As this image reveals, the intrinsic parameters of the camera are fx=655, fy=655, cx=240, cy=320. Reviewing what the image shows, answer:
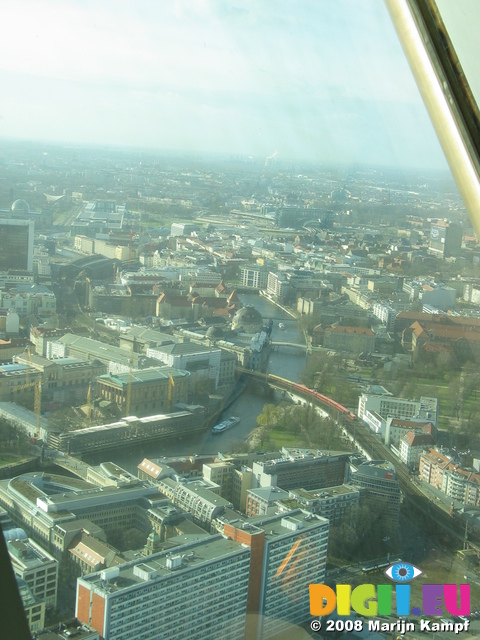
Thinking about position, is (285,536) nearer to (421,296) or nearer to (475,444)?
(475,444)

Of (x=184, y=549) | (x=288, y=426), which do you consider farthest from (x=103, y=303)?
(x=184, y=549)

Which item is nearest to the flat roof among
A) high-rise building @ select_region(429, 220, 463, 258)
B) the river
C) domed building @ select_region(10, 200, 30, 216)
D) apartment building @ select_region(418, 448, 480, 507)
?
the river

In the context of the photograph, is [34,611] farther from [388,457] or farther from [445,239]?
[445,239]

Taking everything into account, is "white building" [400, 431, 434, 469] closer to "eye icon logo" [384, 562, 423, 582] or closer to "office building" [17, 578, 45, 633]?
"eye icon logo" [384, 562, 423, 582]

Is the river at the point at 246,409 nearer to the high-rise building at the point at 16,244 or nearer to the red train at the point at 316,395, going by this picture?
the red train at the point at 316,395

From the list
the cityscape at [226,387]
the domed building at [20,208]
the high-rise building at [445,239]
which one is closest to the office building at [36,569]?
the cityscape at [226,387]

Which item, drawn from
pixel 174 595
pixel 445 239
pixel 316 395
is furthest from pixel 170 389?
pixel 445 239
